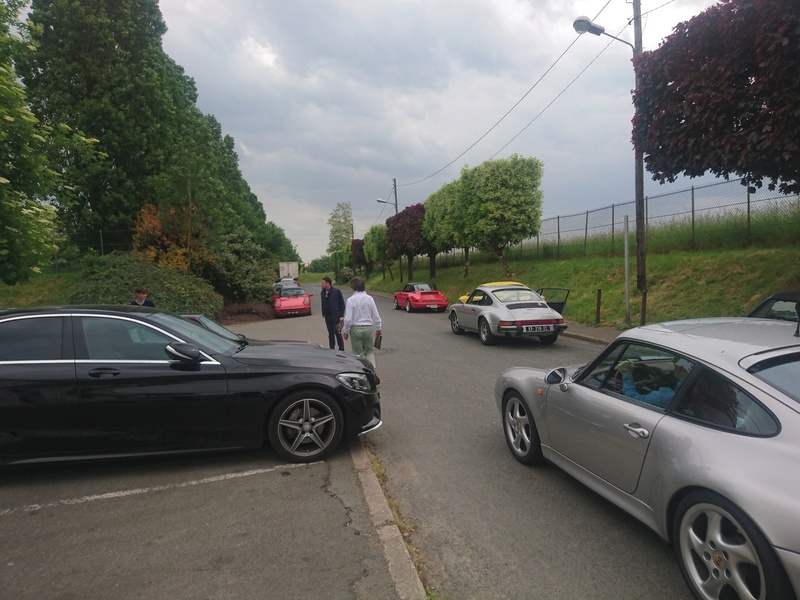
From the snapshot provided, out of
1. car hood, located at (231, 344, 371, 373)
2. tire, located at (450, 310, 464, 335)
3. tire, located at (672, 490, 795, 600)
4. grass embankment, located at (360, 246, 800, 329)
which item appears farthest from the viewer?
tire, located at (450, 310, 464, 335)

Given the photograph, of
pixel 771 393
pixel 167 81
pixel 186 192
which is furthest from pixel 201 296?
pixel 771 393

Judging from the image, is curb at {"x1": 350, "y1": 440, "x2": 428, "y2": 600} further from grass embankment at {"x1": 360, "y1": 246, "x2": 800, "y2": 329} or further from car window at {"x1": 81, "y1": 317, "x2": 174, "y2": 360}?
grass embankment at {"x1": 360, "y1": 246, "x2": 800, "y2": 329}

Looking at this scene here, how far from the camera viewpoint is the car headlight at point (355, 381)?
4.66m

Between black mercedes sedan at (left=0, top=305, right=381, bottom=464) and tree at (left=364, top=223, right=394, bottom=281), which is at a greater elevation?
tree at (left=364, top=223, right=394, bottom=281)

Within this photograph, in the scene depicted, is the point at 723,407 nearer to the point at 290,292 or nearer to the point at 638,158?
the point at 638,158

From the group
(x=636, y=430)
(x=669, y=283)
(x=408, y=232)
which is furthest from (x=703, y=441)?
(x=408, y=232)

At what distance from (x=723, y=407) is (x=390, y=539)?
206cm

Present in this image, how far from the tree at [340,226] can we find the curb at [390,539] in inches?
3639

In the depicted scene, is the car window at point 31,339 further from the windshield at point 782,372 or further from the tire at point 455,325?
the tire at point 455,325

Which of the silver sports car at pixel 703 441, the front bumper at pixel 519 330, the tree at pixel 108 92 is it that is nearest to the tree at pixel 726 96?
the front bumper at pixel 519 330

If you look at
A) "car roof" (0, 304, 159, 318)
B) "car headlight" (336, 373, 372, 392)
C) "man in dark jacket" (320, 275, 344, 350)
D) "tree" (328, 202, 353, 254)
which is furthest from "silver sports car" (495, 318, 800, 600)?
"tree" (328, 202, 353, 254)

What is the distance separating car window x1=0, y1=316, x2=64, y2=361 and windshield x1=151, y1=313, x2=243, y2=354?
0.78m

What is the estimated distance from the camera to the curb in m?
2.67

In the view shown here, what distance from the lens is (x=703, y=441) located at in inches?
99.8
